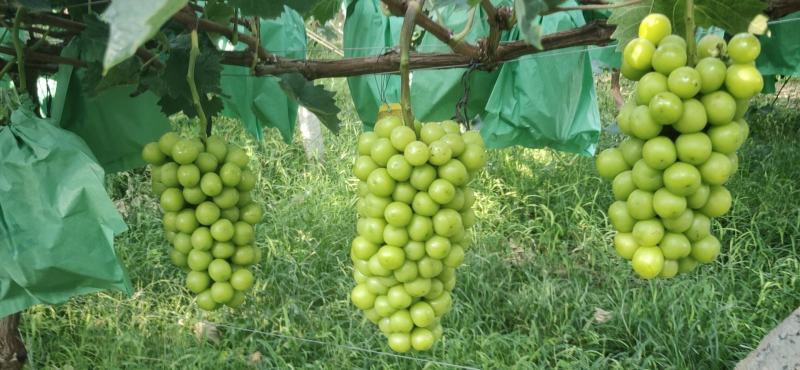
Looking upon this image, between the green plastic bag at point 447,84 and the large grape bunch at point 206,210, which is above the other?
the green plastic bag at point 447,84

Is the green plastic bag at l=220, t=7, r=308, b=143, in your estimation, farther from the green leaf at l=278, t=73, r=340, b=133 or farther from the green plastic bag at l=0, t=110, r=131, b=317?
the green plastic bag at l=0, t=110, r=131, b=317

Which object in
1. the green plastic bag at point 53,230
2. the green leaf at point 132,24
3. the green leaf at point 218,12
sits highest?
the green leaf at point 218,12

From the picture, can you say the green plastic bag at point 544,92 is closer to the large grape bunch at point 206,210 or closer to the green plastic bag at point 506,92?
the green plastic bag at point 506,92

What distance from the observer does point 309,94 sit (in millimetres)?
1345

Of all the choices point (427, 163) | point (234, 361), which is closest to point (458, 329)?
point (234, 361)

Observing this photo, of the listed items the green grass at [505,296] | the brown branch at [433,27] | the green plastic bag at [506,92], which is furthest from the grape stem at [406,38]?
the green grass at [505,296]

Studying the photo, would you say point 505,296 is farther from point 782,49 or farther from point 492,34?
point 492,34

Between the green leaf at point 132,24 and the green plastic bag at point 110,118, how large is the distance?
1060 mm

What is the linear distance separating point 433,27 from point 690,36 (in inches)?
14.3

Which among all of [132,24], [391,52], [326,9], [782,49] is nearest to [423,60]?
[391,52]

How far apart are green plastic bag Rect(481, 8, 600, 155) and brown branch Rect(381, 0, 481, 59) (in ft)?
2.22

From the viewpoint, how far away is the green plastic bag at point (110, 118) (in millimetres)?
1389

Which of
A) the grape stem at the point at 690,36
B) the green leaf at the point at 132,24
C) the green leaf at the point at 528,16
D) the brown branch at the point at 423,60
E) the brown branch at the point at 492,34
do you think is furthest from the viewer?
the brown branch at the point at 423,60

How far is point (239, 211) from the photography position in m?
1.26
